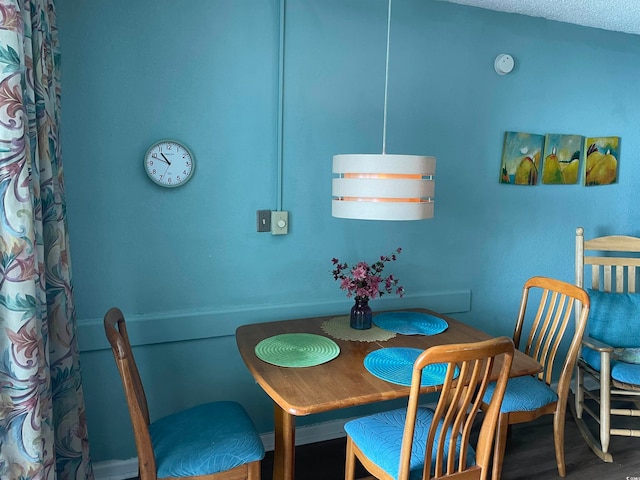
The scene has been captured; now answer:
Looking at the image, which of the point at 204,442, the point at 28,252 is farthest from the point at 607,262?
the point at 28,252

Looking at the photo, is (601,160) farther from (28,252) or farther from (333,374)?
(28,252)

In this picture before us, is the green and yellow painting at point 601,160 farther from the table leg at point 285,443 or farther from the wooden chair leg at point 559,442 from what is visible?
the table leg at point 285,443

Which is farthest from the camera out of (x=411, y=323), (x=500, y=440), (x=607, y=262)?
(x=607, y=262)

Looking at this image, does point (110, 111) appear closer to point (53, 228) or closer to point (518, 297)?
point (53, 228)

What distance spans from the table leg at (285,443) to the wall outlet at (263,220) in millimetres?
839

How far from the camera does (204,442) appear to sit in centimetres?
164

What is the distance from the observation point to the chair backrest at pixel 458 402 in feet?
4.37

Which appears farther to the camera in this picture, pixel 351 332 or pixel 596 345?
pixel 596 345

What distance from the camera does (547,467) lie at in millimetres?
2316

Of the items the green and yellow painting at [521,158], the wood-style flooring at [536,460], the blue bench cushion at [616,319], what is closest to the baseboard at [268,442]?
the wood-style flooring at [536,460]

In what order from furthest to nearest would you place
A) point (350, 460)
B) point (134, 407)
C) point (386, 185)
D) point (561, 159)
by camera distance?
point (561, 159) → point (350, 460) → point (386, 185) → point (134, 407)

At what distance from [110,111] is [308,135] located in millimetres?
894

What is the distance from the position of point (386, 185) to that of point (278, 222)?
80 centimetres

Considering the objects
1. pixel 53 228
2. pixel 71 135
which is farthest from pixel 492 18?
pixel 53 228
